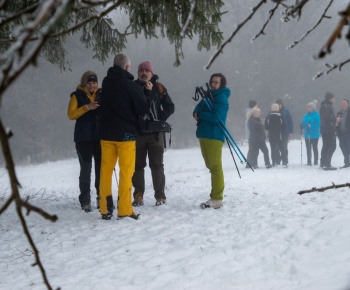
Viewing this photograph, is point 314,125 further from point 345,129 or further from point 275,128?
point 275,128

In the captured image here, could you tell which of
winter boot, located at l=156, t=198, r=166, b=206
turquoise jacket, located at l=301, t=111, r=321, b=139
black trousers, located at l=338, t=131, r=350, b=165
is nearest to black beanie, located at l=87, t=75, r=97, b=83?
winter boot, located at l=156, t=198, r=166, b=206

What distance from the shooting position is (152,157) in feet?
16.2

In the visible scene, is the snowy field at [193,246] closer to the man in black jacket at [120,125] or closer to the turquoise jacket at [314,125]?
the man in black jacket at [120,125]

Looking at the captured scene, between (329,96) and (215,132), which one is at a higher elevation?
(329,96)

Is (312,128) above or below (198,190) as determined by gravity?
above

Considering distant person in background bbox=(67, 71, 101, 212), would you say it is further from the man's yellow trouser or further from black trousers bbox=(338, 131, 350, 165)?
black trousers bbox=(338, 131, 350, 165)

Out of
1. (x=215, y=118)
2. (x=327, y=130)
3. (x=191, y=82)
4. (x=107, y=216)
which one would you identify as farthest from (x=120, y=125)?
(x=191, y=82)

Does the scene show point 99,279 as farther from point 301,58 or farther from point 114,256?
point 301,58

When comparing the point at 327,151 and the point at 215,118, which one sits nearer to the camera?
the point at 215,118

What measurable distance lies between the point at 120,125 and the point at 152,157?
3.28ft

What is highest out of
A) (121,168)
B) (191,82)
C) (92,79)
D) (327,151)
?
(191,82)

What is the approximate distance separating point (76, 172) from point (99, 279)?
35.8 ft

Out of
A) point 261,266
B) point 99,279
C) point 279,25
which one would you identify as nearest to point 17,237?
point 99,279

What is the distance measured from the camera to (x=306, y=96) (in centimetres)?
2581
